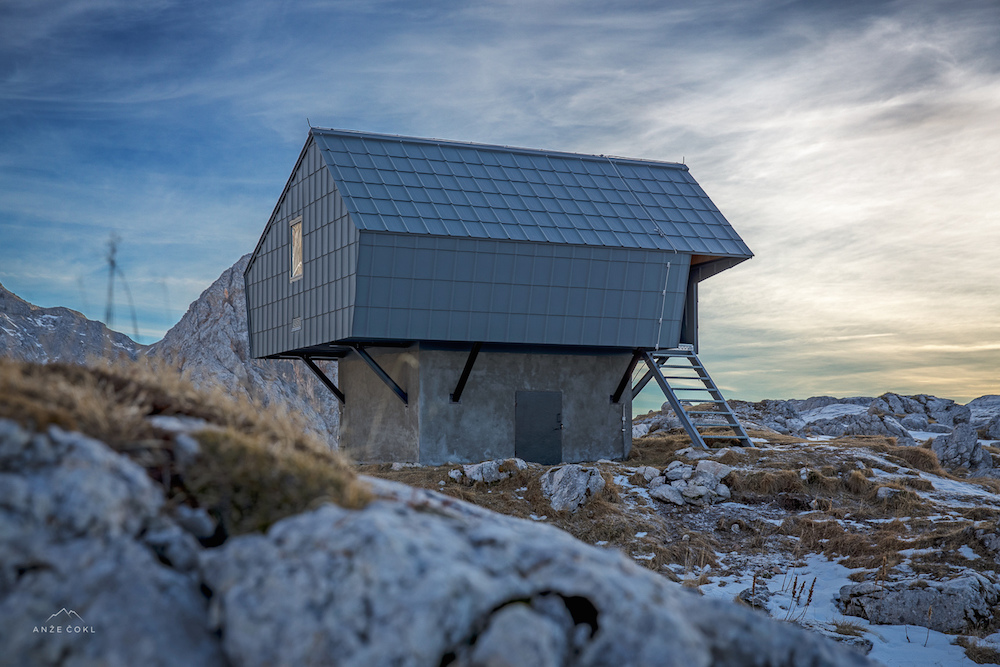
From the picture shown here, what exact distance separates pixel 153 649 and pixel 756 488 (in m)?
15.8

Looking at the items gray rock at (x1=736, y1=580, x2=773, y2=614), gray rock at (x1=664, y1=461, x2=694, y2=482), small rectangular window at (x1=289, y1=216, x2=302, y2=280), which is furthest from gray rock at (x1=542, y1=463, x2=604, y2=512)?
small rectangular window at (x1=289, y1=216, x2=302, y2=280)

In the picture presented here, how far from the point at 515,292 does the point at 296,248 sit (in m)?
6.97

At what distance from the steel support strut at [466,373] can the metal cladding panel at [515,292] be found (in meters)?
0.34

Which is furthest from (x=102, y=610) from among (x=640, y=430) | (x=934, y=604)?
(x=640, y=430)

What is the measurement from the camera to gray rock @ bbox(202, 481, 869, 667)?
376cm

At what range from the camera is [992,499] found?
704 inches

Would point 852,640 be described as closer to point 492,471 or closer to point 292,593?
point 292,593

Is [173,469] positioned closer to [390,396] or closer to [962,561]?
[962,561]

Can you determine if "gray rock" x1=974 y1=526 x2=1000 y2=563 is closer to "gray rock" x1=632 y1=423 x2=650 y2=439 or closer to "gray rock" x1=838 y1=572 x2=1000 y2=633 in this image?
"gray rock" x1=838 y1=572 x2=1000 y2=633

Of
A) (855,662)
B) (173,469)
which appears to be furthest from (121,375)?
(855,662)

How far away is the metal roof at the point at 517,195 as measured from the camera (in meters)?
20.6

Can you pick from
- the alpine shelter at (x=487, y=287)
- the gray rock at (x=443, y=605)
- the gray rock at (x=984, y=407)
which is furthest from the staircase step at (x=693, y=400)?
the gray rock at (x=984, y=407)

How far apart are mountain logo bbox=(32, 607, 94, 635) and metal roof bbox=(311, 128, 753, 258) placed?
52.0ft

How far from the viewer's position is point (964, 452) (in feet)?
87.7
